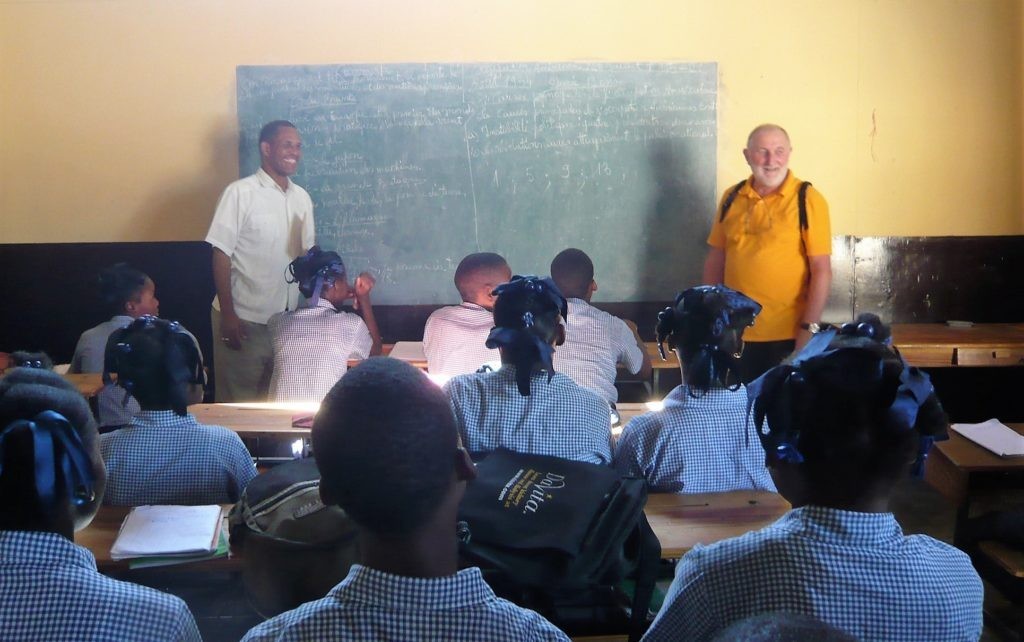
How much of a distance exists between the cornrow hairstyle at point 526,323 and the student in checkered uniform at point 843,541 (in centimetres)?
96

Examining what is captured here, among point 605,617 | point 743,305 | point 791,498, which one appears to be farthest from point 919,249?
point 791,498

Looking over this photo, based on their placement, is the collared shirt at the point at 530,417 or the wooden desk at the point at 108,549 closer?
the wooden desk at the point at 108,549

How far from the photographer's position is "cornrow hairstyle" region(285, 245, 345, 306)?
12.9 feet

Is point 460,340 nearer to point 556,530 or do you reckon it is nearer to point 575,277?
point 575,277

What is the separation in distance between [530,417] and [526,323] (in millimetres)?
258

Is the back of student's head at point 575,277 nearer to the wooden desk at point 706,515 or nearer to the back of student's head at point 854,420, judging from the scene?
the wooden desk at point 706,515

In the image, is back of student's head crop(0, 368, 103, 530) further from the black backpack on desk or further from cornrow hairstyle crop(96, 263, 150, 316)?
cornrow hairstyle crop(96, 263, 150, 316)

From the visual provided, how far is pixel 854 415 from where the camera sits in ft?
4.45

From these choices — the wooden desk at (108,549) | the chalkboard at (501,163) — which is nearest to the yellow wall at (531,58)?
the chalkboard at (501,163)

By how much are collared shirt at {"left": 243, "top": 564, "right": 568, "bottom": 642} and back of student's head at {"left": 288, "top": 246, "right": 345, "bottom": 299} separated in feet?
9.37

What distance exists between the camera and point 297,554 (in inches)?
63.4

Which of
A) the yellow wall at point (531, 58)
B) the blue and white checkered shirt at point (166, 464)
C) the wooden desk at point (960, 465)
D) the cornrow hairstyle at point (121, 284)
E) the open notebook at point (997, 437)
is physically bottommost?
the wooden desk at point (960, 465)

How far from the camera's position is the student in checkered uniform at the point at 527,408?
232 cm

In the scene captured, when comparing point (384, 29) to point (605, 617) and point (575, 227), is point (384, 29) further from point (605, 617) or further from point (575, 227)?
point (605, 617)
